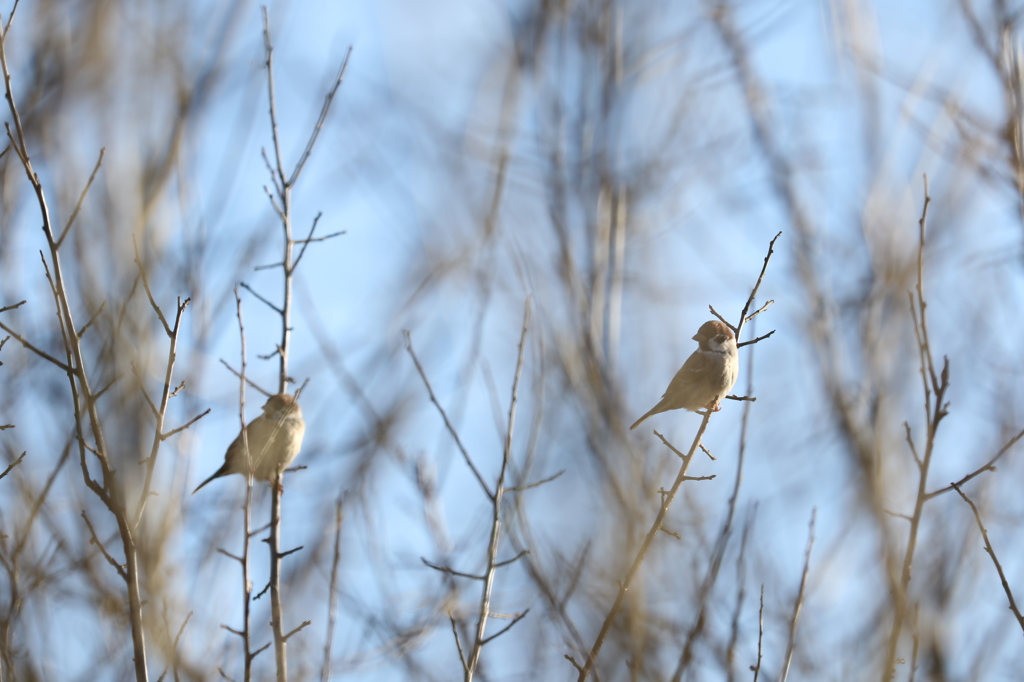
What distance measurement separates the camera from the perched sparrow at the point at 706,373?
12.9 feet

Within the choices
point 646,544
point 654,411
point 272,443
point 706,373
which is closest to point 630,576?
point 646,544

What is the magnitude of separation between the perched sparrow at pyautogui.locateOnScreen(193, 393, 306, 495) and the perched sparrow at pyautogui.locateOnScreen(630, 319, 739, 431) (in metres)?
1.88

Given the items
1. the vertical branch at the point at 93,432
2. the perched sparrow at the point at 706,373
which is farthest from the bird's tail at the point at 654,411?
the vertical branch at the point at 93,432

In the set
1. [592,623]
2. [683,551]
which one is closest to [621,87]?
[683,551]

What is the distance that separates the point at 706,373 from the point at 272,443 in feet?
7.45

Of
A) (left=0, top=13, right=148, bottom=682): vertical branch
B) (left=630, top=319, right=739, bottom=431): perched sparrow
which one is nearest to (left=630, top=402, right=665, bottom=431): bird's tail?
(left=630, top=319, right=739, bottom=431): perched sparrow

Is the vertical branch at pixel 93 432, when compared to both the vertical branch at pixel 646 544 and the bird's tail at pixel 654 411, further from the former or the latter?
the bird's tail at pixel 654 411

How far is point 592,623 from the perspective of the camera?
4043mm

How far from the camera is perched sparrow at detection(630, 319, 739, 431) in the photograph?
12.9 ft

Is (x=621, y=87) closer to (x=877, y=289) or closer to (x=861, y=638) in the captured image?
(x=877, y=289)

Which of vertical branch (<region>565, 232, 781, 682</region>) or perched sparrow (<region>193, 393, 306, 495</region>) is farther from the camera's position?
perched sparrow (<region>193, 393, 306, 495</region>)

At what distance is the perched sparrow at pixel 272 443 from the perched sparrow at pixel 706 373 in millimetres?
1878

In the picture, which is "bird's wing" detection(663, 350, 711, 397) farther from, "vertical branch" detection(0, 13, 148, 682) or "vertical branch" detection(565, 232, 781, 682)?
"vertical branch" detection(0, 13, 148, 682)

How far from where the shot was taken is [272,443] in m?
4.53
